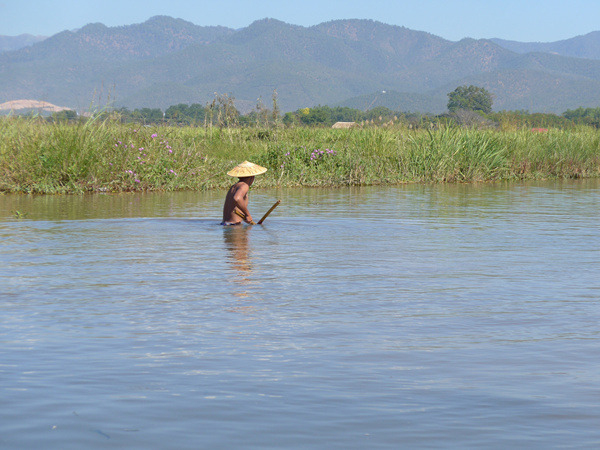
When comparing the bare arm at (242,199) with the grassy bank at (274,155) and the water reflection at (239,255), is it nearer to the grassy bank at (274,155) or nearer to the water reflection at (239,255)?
the water reflection at (239,255)

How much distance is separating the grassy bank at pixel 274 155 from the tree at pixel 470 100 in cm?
9550

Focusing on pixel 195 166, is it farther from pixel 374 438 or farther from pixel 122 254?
pixel 374 438

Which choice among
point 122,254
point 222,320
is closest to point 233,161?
point 122,254

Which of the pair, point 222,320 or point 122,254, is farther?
→ point 122,254

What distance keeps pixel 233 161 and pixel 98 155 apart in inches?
160

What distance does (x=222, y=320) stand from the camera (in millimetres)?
5930

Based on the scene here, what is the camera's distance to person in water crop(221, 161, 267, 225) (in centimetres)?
1156

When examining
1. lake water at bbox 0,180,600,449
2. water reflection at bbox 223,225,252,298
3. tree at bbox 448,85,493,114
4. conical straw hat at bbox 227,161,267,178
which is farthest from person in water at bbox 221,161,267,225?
tree at bbox 448,85,493,114

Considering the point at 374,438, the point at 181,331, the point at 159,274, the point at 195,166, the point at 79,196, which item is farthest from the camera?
the point at 195,166

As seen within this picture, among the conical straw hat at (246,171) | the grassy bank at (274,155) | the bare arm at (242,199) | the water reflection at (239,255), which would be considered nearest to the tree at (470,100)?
the grassy bank at (274,155)

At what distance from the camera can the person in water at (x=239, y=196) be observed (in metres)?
11.6

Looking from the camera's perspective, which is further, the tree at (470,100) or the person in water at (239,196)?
the tree at (470,100)

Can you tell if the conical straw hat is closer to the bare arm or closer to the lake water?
the bare arm

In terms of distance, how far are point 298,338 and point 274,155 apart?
16537 mm
